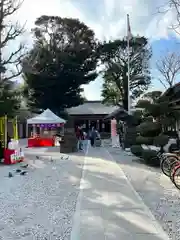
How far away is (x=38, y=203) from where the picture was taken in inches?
306

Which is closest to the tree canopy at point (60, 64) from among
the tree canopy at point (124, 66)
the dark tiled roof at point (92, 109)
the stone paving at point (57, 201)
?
the tree canopy at point (124, 66)

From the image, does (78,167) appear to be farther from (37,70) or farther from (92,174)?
(37,70)

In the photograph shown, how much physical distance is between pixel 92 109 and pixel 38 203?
143 ft

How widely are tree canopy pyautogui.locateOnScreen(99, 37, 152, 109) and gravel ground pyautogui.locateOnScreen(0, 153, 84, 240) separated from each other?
→ 3345cm

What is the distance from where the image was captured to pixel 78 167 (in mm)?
14234

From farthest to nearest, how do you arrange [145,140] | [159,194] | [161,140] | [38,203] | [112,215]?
[145,140] → [161,140] → [159,194] → [38,203] → [112,215]

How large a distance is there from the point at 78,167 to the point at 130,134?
9.19 m

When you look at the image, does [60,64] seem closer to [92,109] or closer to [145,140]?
[92,109]

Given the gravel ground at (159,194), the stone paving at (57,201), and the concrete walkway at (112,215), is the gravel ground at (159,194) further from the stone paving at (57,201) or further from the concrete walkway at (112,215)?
the concrete walkway at (112,215)

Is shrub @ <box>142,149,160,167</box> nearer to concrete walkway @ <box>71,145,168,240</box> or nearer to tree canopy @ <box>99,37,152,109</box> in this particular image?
concrete walkway @ <box>71,145,168,240</box>

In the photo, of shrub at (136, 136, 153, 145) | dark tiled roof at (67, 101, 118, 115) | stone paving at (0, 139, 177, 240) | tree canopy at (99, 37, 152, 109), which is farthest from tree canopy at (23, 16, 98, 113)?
stone paving at (0, 139, 177, 240)

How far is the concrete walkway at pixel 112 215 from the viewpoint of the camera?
17.7 ft

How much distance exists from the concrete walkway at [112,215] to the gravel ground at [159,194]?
6.8 inches

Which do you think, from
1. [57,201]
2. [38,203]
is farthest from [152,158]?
[38,203]
